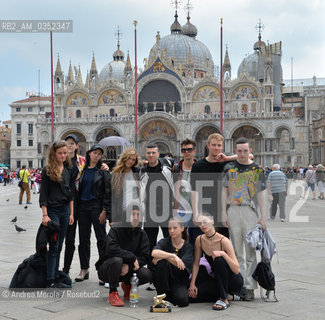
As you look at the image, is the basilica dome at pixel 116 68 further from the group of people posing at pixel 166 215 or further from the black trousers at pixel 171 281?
the black trousers at pixel 171 281

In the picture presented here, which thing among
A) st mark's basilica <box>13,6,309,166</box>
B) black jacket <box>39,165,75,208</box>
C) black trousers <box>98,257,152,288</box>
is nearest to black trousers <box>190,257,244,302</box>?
black trousers <box>98,257,152,288</box>

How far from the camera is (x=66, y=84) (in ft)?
186

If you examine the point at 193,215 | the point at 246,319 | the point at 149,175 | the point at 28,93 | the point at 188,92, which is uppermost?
the point at 28,93

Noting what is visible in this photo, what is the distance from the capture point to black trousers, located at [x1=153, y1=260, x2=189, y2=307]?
5316mm

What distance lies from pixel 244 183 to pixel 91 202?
199cm

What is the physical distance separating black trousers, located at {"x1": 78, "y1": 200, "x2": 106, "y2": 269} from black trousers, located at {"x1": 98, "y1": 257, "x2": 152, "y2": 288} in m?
0.91

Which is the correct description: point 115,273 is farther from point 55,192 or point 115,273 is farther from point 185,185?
point 185,185

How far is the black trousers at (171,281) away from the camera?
5316mm

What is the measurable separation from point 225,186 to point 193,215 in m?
0.53

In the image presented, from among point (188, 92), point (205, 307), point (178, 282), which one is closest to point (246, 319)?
point (205, 307)

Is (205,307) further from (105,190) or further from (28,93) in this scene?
(28,93)

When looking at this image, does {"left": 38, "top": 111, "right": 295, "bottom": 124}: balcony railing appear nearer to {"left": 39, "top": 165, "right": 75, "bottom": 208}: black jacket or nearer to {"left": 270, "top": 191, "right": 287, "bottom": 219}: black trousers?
{"left": 270, "top": 191, "right": 287, "bottom": 219}: black trousers

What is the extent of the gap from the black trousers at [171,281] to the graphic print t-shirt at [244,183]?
983 millimetres

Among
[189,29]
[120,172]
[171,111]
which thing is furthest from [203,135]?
[120,172]
